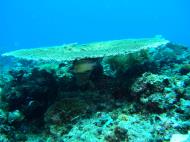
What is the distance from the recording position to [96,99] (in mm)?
4910

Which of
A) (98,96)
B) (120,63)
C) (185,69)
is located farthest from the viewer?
(185,69)

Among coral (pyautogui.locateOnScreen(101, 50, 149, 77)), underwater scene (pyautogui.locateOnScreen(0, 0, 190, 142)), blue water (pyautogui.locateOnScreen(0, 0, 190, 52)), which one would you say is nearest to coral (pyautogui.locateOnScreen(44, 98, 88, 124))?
underwater scene (pyautogui.locateOnScreen(0, 0, 190, 142))

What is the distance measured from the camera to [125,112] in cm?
438

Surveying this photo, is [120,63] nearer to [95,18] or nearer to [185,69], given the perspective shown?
[185,69]

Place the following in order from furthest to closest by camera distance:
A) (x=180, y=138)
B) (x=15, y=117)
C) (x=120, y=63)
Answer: (x=120, y=63)
(x=15, y=117)
(x=180, y=138)

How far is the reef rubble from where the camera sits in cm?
382

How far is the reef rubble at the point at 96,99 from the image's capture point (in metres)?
3.82

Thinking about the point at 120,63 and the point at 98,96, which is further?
the point at 120,63

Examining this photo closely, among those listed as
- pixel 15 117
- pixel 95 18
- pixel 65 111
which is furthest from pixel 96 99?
pixel 95 18

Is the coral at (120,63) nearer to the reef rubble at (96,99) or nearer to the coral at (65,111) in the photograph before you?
the reef rubble at (96,99)

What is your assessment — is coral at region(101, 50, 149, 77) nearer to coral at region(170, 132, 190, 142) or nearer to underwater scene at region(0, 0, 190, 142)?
underwater scene at region(0, 0, 190, 142)

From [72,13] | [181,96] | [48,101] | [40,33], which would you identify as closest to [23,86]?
[48,101]

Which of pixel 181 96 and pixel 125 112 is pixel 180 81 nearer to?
pixel 181 96

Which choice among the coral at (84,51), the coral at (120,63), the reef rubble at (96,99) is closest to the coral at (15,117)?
the reef rubble at (96,99)
